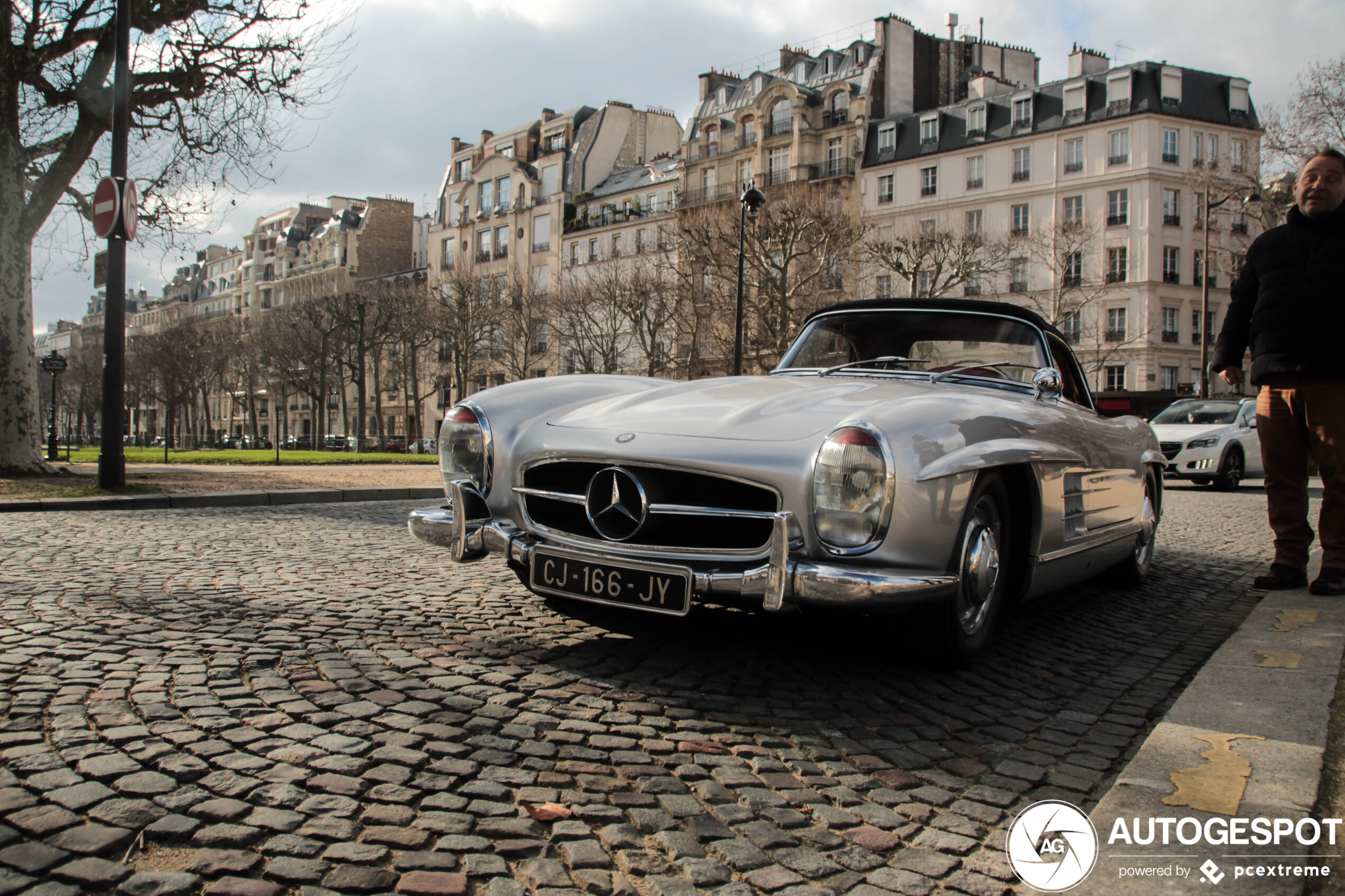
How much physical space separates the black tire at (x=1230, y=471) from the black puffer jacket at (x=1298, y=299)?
39.6 ft

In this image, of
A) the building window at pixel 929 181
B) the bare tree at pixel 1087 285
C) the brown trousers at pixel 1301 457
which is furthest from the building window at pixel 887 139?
the brown trousers at pixel 1301 457

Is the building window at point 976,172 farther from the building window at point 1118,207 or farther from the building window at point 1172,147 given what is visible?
the building window at point 1172,147

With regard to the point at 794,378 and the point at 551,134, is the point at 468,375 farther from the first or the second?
the point at 794,378

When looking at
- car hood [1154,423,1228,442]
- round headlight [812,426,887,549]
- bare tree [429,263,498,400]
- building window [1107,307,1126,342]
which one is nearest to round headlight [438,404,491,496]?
round headlight [812,426,887,549]

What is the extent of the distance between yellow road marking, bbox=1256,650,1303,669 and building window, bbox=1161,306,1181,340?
44.0 m

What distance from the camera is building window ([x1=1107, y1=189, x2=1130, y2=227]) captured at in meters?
43.2

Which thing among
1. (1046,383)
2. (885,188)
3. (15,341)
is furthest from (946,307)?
(885,188)

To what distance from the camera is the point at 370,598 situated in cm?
480

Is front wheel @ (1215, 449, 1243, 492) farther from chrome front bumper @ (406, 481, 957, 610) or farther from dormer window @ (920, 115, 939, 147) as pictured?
dormer window @ (920, 115, 939, 147)

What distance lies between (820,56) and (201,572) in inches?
2204

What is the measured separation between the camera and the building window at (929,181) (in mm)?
48531

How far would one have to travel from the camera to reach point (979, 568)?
3609 millimetres

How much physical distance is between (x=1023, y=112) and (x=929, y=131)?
4511 mm

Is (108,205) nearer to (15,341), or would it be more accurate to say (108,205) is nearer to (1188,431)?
(15,341)
